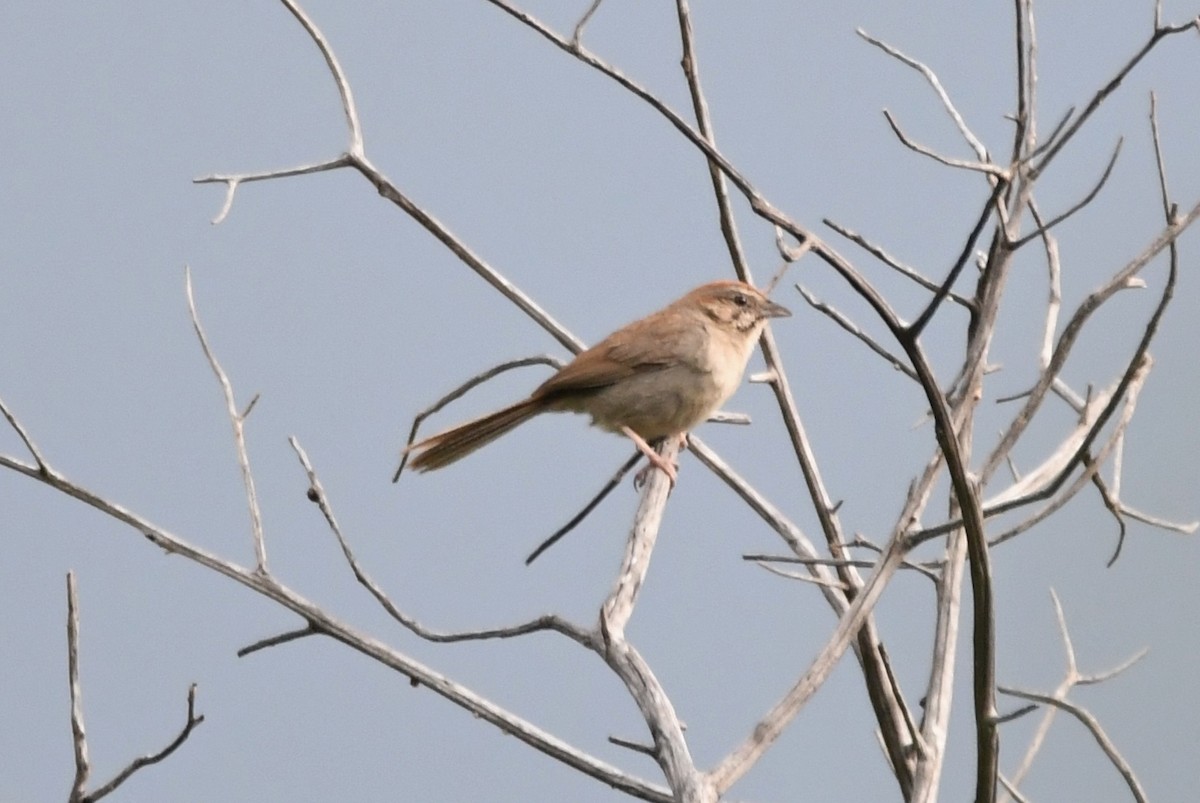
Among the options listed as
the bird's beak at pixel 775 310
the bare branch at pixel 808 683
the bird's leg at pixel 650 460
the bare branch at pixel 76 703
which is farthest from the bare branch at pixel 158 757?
the bird's beak at pixel 775 310

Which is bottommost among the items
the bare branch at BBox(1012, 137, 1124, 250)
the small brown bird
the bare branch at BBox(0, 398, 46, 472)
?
the bare branch at BBox(0, 398, 46, 472)

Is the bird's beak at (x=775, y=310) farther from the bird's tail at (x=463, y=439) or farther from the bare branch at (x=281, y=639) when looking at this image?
the bare branch at (x=281, y=639)

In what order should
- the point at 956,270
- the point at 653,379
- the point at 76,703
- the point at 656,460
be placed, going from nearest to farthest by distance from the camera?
the point at 956,270, the point at 76,703, the point at 656,460, the point at 653,379

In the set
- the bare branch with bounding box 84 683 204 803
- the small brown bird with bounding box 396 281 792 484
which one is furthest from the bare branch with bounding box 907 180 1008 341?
the small brown bird with bounding box 396 281 792 484

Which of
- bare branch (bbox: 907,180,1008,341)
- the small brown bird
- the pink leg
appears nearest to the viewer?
bare branch (bbox: 907,180,1008,341)

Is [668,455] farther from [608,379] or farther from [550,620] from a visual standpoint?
[550,620]

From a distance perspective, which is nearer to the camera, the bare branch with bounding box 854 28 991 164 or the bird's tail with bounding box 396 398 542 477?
the bare branch with bounding box 854 28 991 164

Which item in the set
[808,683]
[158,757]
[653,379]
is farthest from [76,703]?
[653,379]

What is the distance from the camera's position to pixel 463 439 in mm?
5340

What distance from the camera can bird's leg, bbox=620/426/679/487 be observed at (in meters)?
4.74

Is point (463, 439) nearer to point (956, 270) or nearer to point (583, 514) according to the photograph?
point (583, 514)

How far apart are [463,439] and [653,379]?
0.75 m

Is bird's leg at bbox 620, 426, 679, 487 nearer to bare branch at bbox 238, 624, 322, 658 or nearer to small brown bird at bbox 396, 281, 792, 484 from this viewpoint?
small brown bird at bbox 396, 281, 792, 484

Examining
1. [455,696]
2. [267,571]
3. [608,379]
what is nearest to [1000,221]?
[455,696]
